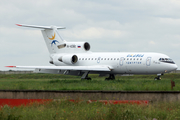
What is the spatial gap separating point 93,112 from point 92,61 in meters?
24.9

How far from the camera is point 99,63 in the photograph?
122 feet

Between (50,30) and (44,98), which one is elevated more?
(50,30)

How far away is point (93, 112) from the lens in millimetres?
13219

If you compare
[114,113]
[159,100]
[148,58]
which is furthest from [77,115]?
[148,58]

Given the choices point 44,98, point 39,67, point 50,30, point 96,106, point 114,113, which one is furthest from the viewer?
point 50,30

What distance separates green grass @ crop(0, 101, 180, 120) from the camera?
1244cm

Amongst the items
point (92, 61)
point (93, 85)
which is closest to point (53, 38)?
point (92, 61)

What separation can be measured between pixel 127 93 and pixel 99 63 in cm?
2125

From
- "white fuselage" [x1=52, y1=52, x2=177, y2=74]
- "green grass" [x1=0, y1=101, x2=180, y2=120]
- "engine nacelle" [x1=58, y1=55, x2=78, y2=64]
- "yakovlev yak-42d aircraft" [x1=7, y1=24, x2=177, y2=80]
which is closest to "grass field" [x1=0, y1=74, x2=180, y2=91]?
"white fuselage" [x1=52, y1=52, x2=177, y2=74]

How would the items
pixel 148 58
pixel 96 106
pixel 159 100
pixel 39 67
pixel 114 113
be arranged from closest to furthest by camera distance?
pixel 114 113 < pixel 96 106 < pixel 159 100 < pixel 148 58 < pixel 39 67

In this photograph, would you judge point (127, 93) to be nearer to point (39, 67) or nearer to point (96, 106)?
point (96, 106)

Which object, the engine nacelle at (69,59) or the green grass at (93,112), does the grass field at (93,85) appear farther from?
the engine nacelle at (69,59)

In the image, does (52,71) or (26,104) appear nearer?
(26,104)

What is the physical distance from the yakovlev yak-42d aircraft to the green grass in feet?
60.5
